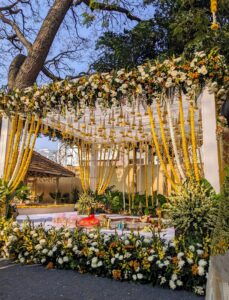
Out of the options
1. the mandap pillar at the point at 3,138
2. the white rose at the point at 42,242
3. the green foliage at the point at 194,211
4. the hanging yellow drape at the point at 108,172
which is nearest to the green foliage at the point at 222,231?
the green foliage at the point at 194,211

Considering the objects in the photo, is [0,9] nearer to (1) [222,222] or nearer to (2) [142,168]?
(2) [142,168]

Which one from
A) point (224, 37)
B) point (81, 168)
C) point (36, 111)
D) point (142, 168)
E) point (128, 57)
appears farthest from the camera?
point (142, 168)

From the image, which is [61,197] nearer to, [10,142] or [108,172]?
[108,172]

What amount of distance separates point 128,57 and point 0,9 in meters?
4.51

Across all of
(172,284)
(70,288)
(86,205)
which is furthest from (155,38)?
(70,288)

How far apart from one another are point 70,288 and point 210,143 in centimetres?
315

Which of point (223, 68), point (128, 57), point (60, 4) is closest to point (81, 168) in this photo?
point (128, 57)

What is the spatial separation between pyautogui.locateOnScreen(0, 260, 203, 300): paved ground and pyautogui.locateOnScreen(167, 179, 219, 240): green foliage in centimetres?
92

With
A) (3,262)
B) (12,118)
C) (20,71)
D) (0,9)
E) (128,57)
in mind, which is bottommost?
(3,262)

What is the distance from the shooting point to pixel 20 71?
667 cm

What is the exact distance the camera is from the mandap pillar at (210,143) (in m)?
4.45

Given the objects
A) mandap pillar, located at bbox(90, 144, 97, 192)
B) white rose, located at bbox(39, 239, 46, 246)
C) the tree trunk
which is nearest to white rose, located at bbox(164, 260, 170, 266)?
white rose, located at bbox(39, 239, 46, 246)

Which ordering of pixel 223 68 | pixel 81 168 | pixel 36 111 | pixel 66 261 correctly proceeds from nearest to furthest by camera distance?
pixel 66 261, pixel 223 68, pixel 36 111, pixel 81 168

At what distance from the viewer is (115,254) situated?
3842 mm
